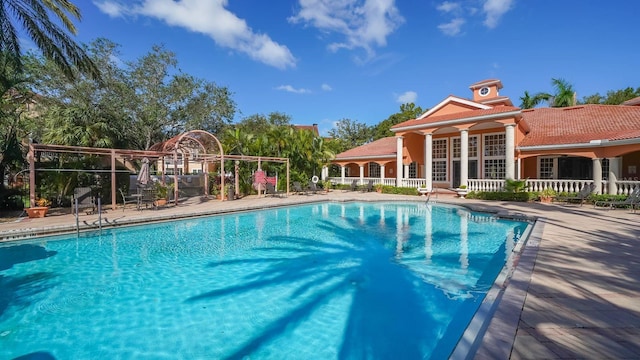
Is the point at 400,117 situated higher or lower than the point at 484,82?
higher

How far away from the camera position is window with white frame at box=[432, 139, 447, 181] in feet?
81.4

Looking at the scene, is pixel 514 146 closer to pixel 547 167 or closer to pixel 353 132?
pixel 547 167

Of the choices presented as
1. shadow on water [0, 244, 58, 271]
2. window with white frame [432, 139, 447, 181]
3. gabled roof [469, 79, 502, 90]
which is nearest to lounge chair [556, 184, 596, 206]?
window with white frame [432, 139, 447, 181]

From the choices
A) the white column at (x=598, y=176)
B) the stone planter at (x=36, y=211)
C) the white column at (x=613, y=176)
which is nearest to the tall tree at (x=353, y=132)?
the white column at (x=598, y=176)

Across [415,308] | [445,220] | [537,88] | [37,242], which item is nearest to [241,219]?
[37,242]

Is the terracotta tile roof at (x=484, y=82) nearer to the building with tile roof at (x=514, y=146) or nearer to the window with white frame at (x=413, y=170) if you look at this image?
the building with tile roof at (x=514, y=146)

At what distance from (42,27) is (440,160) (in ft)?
80.5

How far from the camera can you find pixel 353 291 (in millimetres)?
5742

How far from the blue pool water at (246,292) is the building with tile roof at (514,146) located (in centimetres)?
919

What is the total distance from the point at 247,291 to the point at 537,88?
4273 cm

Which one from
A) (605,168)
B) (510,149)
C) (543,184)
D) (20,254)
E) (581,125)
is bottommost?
(20,254)

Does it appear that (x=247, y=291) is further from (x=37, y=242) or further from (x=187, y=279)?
(x=37, y=242)

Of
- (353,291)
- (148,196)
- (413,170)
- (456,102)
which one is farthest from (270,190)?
(353,291)

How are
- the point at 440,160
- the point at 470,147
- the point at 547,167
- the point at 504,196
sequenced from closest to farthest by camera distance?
the point at 504,196
the point at 547,167
the point at 470,147
the point at 440,160
